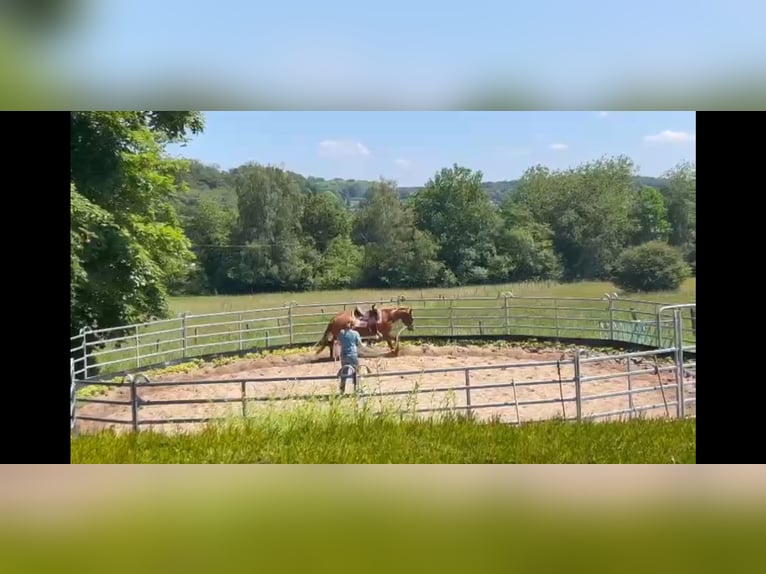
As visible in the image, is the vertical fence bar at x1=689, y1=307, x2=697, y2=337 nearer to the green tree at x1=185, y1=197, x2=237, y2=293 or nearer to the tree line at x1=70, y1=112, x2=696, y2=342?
the tree line at x1=70, y1=112, x2=696, y2=342

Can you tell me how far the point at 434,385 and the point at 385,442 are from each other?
0.59 metres

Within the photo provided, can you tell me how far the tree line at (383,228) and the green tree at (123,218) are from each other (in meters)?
0.02

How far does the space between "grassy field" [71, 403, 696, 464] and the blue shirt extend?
429mm

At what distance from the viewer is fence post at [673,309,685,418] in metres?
6.56

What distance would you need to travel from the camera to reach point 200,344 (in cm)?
662

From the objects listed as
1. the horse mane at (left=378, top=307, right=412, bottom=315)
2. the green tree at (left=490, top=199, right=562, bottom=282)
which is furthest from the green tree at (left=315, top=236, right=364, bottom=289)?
the green tree at (left=490, top=199, right=562, bottom=282)

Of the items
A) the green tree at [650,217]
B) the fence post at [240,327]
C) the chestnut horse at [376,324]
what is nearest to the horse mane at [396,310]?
the chestnut horse at [376,324]

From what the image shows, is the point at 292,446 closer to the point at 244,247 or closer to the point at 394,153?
the point at 244,247

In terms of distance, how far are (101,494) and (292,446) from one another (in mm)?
1406

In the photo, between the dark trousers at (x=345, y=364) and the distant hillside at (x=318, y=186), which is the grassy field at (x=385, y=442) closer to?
the dark trousers at (x=345, y=364)

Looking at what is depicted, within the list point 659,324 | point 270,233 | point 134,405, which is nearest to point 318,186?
point 270,233

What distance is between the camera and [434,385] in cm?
652

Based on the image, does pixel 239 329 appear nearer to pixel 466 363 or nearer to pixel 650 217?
pixel 466 363
